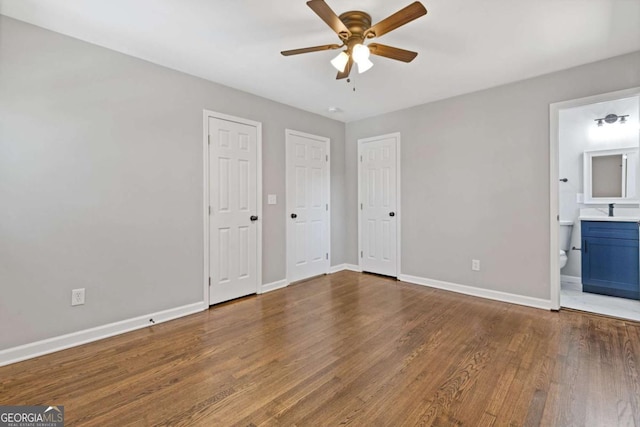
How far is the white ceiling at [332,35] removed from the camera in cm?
202

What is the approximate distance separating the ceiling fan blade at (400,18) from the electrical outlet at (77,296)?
3023mm

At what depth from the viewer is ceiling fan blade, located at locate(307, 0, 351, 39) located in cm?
167

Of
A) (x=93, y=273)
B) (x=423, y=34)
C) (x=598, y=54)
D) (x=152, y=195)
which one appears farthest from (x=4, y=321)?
(x=598, y=54)

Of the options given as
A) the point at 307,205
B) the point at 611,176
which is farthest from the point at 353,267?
the point at 611,176

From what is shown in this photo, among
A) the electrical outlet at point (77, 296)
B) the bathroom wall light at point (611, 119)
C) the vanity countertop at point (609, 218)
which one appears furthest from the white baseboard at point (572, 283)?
the electrical outlet at point (77, 296)

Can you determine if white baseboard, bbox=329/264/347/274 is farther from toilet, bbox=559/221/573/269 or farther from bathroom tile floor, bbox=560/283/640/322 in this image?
toilet, bbox=559/221/573/269

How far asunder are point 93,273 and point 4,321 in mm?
580

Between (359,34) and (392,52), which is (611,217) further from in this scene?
(359,34)

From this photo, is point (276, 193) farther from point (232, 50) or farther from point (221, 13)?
point (221, 13)

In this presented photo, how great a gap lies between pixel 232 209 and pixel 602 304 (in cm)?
431

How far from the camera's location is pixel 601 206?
3.86 m

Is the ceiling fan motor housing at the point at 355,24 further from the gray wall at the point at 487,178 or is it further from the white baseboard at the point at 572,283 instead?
the white baseboard at the point at 572,283

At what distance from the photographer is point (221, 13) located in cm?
210

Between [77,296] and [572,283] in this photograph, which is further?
[572,283]
